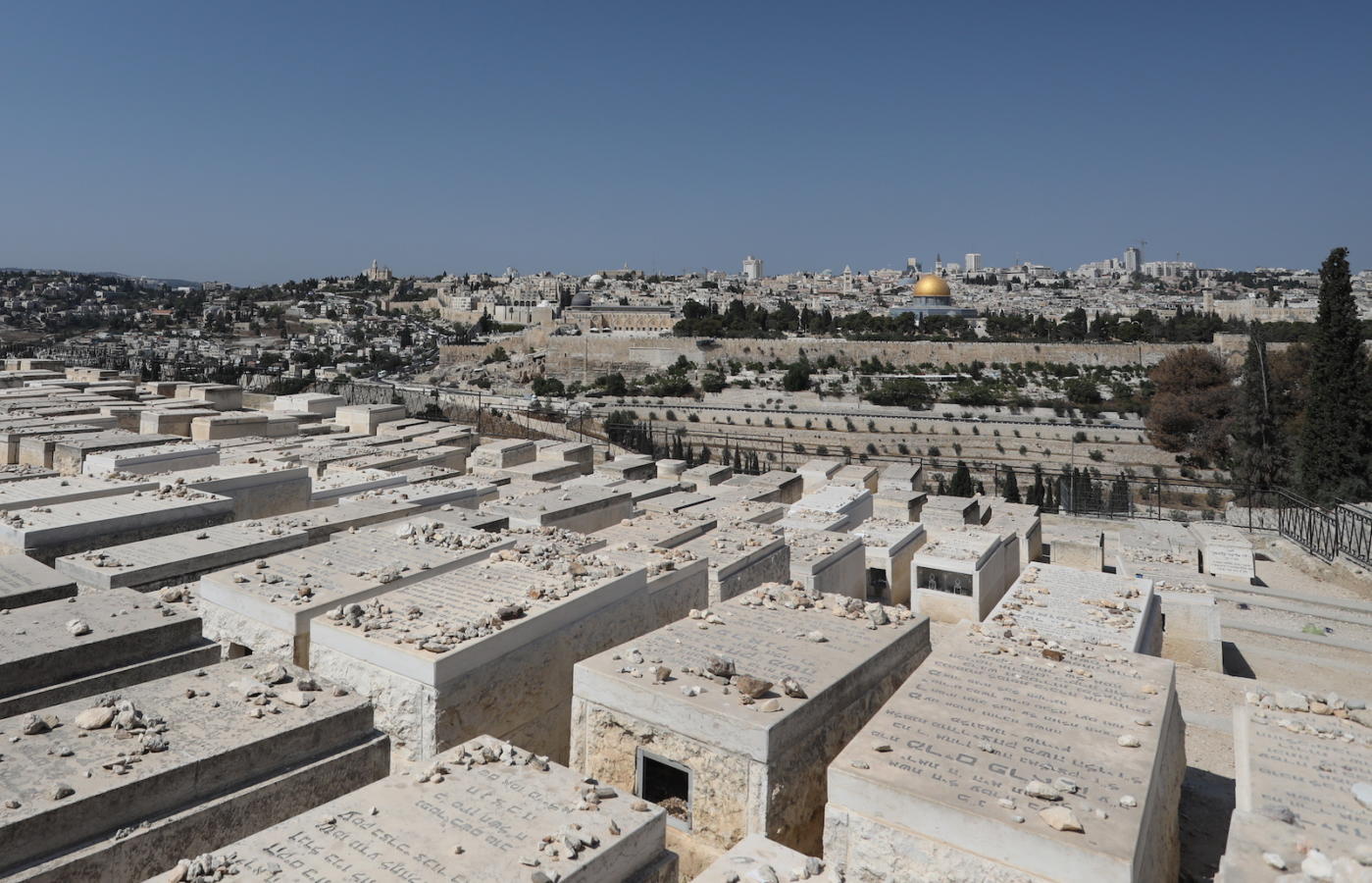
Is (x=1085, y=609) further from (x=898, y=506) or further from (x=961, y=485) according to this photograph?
(x=961, y=485)

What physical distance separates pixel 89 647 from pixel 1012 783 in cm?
428

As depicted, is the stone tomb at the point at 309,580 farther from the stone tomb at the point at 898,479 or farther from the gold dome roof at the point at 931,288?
the gold dome roof at the point at 931,288

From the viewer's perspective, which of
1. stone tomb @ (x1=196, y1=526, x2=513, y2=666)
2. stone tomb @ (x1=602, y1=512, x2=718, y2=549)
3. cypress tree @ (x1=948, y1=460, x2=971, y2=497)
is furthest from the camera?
cypress tree @ (x1=948, y1=460, x2=971, y2=497)

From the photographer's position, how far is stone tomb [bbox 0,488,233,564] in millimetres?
5996

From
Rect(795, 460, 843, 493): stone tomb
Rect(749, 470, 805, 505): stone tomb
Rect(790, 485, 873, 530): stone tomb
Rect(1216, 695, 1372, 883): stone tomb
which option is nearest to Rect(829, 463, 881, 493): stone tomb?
Rect(795, 460, 843, 493): stone tomb

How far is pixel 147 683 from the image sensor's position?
13.4ft

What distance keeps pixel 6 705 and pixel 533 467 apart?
312 inches

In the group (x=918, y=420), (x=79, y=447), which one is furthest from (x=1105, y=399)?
(x=79, y=447)

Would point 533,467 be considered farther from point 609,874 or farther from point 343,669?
point 609,874

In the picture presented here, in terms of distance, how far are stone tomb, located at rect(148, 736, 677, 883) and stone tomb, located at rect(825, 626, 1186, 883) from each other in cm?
83

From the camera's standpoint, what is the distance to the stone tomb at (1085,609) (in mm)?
6137

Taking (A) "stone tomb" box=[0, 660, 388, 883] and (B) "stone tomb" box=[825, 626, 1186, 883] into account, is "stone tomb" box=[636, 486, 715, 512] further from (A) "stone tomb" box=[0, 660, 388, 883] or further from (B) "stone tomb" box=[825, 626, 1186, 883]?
(A) "stone tomb" box=[0, 660, 388, 883]

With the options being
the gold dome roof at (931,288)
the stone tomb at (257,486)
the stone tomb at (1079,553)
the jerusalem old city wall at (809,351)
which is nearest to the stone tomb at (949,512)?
the stone tomb at (1079,553)

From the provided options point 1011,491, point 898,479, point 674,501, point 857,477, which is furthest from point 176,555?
point 1011,491
